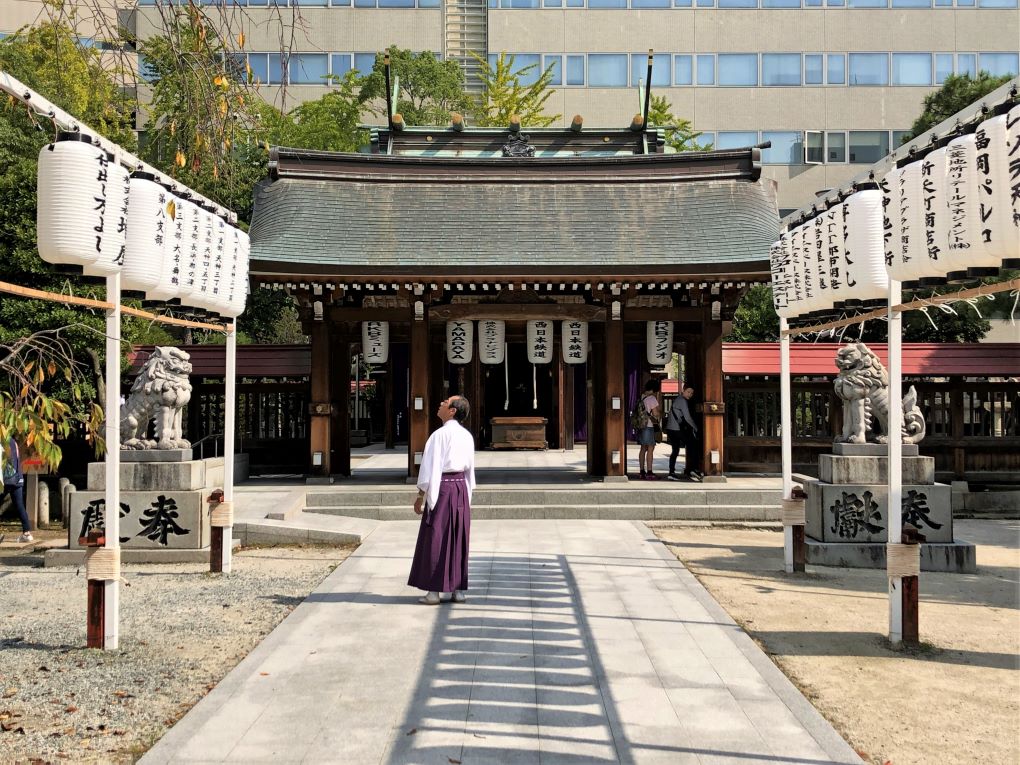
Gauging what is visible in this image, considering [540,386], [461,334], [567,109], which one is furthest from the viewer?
[567,109]

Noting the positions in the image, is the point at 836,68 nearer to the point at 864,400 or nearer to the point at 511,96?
the point at 511,96

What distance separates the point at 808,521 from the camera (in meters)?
10.0

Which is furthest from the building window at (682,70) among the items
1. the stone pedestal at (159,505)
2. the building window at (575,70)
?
the stone pedestal at (159,505)

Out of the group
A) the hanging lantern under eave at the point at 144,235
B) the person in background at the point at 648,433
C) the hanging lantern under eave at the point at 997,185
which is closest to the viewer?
the hanging lantern under eave at the point at 997,185

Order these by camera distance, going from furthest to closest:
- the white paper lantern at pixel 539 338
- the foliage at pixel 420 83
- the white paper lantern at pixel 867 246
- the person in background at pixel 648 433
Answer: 1. the foliage at pixel 420 83
2. the person in background at pixel 648 433
3. the white paper lantern at pixel 539 338
4. the white paper lantern at pixel 867 246

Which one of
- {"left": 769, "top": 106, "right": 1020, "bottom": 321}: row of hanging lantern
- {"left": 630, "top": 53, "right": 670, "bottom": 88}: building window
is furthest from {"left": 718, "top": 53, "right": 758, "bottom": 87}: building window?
{"left": 769, "top": 106, "right": 1020, "bottom": 321}: row of hanging lantern

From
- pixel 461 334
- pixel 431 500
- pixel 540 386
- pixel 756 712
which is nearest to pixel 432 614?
pixel 431 500

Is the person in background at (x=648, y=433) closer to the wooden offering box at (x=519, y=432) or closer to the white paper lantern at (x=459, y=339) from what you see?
the white paper lantern at (x=459, y=339)

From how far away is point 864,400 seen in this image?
10.1m

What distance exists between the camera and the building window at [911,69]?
35062mm

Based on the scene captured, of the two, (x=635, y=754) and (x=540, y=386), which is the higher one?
(x=540, y=386)

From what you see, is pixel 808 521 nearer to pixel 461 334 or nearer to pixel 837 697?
pixel 837 697

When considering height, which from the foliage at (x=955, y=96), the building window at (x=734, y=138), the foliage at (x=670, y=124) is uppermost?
the building window at (x=734, y=138)

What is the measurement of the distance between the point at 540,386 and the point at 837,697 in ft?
64.4
